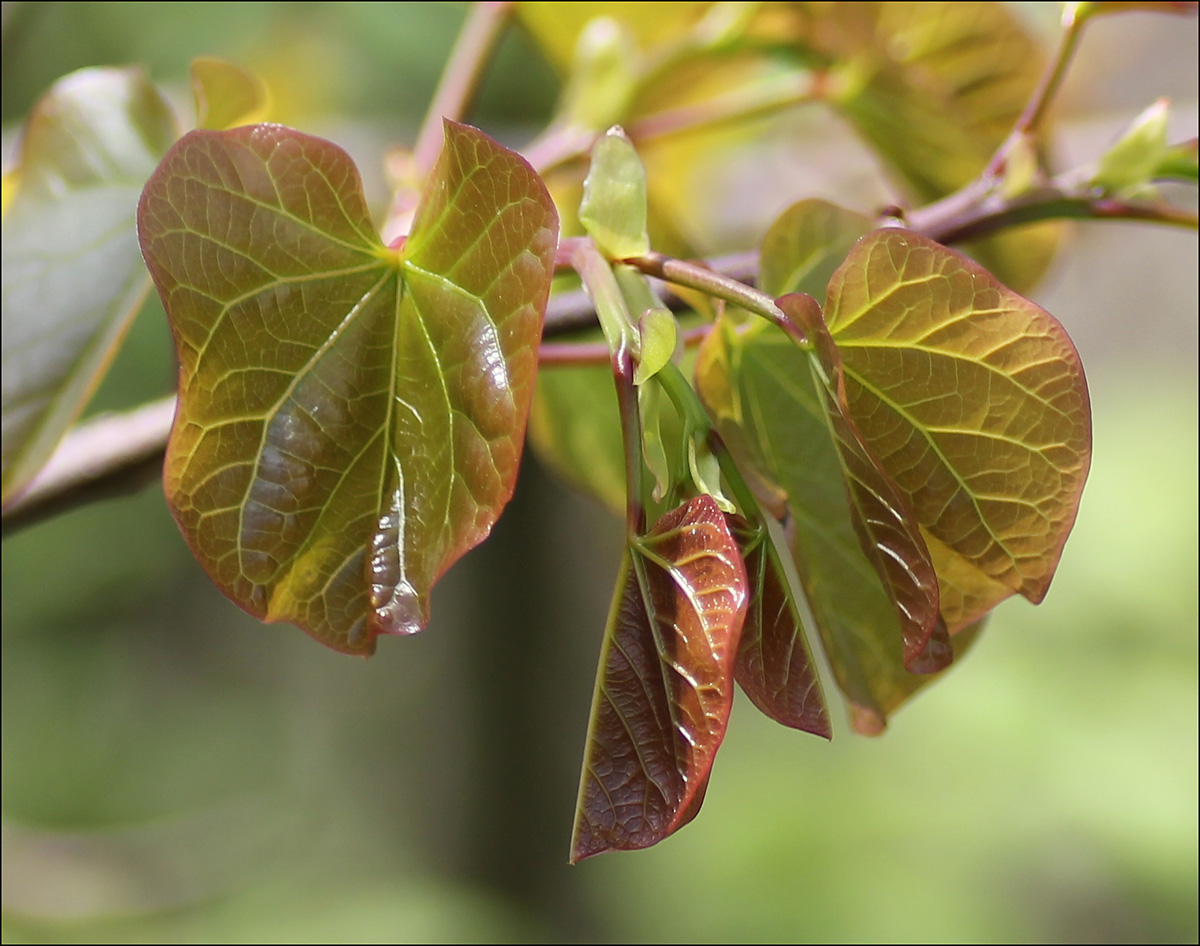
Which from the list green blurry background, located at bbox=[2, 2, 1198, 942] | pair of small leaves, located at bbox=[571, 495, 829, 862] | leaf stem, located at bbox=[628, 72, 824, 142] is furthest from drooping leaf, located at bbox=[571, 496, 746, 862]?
green blurry background, located at bbox=[2, 2, 1198, 942]

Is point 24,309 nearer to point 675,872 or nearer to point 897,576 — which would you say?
point 897,576

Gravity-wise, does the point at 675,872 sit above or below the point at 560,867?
above

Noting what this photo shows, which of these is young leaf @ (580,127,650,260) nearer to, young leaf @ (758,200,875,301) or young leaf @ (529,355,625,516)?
young leaf @ (758,200,875,301)

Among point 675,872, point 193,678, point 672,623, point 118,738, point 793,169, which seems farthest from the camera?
point 193,678

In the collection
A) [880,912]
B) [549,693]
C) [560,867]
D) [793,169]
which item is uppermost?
[793,169]

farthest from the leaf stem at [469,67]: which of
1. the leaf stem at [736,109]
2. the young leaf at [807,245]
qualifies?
the young leaf at [807,245]

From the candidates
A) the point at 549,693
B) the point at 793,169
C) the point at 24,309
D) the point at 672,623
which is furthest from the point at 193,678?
the point at 672,623

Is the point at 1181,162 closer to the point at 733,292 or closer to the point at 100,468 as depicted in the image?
the point at 733,292
